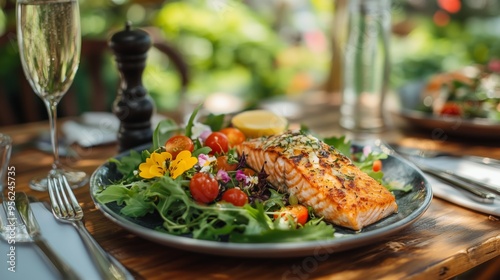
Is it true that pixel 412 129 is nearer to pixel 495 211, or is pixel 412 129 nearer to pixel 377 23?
pixel 377 23

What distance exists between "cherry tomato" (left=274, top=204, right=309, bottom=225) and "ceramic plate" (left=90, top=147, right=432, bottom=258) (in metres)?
0.07

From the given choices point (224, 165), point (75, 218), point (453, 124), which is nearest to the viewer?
point (75, 218)

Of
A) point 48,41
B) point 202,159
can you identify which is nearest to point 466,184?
point 202,159

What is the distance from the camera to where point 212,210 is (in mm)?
1158

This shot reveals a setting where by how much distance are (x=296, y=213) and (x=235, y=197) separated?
0.13 metres

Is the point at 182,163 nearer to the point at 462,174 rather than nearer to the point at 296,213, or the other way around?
the point at 296,213

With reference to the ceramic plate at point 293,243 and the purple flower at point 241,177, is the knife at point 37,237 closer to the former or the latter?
the ceramic plate at point 293,243

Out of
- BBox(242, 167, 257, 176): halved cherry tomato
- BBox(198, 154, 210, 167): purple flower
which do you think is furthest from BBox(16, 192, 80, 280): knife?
BBox(242, 167, 257, 176): halved cherry tomato

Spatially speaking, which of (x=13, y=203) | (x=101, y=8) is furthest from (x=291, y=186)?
(x=101, y=8)

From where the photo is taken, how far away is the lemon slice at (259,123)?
1.66 metres

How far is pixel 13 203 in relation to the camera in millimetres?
1396

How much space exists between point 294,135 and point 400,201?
0.30m

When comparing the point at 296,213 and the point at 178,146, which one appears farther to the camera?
the point at 178,146

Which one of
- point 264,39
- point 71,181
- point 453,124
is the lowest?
point 264,39
